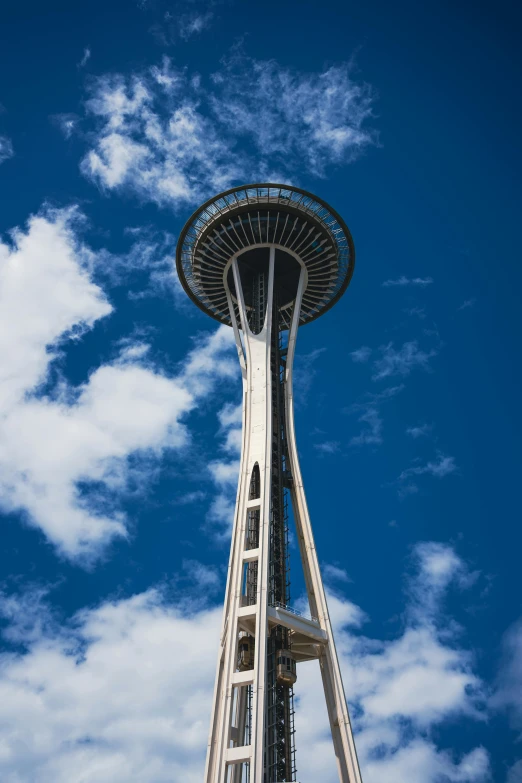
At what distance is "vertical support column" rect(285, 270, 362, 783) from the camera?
3978 cm

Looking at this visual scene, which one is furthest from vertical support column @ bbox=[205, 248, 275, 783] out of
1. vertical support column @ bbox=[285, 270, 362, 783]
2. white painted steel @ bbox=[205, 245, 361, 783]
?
vertical support column @ bbox=[285, 270, 362, 783]

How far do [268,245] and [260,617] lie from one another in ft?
96.1

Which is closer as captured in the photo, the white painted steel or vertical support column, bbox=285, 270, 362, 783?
the white painted steel

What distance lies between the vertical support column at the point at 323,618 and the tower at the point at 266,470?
6 centimetres

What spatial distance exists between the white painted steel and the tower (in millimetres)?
66

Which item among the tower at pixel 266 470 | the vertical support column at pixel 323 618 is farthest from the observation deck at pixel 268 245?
the vertical support column at pixel 323 618

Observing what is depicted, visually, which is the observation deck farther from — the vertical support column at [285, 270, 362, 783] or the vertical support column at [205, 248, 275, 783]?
the vertical support column at [285, 270, 362, 783]

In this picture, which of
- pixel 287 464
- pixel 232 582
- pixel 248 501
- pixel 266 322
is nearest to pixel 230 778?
pixel 232 582

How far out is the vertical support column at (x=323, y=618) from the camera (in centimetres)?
3978

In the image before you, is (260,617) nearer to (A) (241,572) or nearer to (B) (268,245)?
(A) (241,572)

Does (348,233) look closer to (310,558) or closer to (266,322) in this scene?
(266,322)

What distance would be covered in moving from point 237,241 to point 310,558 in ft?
84.2

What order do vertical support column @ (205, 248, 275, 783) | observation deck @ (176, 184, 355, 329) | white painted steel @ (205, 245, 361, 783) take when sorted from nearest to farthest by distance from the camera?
vertical support column @ (205, 248, 275, 783), white painted steel @ (205, 245, 361, 783), observation deck @ (176, 184, 355, 329)

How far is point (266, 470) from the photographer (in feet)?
156
